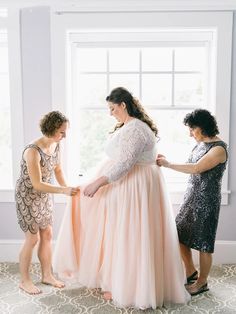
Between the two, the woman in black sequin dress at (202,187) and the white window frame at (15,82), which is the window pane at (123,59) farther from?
the woman in black sequin dress at (202,187)

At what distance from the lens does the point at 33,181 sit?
293 cm

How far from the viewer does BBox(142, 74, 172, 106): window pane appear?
12.3 feet

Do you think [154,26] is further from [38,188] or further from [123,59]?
[38,188]

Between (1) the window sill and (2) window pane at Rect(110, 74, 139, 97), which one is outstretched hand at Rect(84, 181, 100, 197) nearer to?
(1) the window sill

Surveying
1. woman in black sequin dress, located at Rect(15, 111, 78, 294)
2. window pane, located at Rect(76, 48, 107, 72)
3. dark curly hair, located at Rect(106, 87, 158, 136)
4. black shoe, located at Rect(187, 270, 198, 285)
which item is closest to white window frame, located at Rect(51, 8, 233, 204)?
window pane, located at Rect(76, 48, 107, 72)

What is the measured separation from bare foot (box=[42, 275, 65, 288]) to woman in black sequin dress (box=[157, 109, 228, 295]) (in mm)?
1072

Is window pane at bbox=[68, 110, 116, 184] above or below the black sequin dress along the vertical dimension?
above

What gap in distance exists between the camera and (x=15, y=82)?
3.59 meters

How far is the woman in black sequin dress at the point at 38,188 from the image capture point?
294 centimetres

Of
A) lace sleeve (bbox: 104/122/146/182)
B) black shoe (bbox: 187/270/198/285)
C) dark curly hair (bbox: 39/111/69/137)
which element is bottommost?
black shoe (bbox: 187/270/198/285)

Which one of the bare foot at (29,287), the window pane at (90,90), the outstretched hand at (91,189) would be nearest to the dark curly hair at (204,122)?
the outstretched hand at (91,189)

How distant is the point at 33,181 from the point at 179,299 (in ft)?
4.69

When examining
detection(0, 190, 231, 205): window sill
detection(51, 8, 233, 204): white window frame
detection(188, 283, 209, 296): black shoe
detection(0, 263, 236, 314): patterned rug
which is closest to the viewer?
detection(0, 263, 236, 314): patterned rug

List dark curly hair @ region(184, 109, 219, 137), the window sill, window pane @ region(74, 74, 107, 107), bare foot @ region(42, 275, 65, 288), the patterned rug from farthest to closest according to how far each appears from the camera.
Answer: window pane @ region(74, 74, 107, 107)
the window sill
bare foot @ region(42, 275, 65, 288)
dark curly hair @ region(184, 109, 219, 137)
the patterned rug
